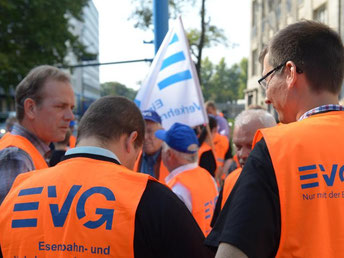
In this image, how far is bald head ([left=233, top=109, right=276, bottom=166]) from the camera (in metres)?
3.03

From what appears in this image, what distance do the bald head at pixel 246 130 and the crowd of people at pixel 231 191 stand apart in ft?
3.62

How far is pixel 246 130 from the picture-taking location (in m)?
3.04

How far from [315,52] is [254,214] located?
2.32 ft

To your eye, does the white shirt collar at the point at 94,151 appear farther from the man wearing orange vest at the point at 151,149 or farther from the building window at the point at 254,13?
the building window at the point at 254,13

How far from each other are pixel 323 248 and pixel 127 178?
857mm

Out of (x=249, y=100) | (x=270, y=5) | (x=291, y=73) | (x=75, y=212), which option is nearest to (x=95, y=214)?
(x=75, y=212)

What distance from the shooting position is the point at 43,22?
18828 millimetres

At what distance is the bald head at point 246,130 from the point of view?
119 inches

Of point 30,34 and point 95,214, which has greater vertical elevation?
point 30,34

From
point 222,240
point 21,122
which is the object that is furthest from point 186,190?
point 222,240

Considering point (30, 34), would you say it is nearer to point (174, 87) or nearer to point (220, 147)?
point (220, 147)

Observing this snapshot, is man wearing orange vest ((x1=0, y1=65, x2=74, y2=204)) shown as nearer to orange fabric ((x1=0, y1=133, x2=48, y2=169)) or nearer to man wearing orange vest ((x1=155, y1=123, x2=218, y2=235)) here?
orange fabric ((x1=0, y1=133, x2=48, y2=169))

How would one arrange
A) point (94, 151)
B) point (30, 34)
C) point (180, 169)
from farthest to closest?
point (30, 34)
point (180, 169)
point (94, 151)

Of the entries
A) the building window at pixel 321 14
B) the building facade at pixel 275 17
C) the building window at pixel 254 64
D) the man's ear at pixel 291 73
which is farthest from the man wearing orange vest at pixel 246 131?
the building window at pixel 254 64
